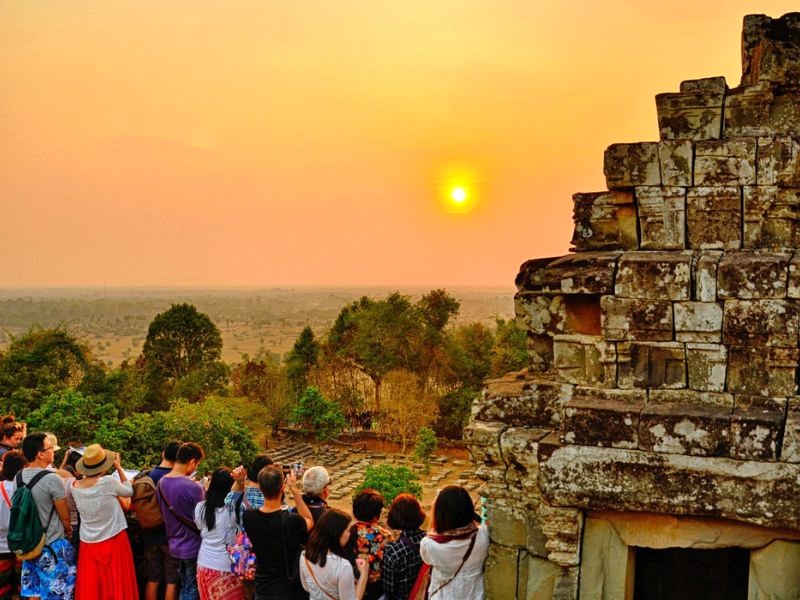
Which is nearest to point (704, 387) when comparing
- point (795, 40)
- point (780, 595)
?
point (780, 595)

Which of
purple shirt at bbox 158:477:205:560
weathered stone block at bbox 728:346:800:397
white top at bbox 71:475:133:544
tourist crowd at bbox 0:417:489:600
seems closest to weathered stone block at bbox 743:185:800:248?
weathered stone block at bbox 728:346:800:397

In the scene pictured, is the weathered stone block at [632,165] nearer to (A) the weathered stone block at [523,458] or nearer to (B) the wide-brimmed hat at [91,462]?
(A) the weathered stone block at [523,458]

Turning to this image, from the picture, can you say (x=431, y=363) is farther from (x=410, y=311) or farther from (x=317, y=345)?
(x=317, y=345)

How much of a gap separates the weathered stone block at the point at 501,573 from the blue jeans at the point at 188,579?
264 centimetres

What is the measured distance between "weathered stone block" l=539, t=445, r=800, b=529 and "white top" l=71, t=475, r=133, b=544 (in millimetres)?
3568

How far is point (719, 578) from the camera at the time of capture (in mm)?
5730

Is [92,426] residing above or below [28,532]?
below

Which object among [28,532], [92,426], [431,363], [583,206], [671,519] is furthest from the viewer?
[431,363]

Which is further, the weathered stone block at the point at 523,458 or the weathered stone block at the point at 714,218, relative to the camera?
the weathered stone block at the point at 523,458

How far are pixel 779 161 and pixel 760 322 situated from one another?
1.01 m

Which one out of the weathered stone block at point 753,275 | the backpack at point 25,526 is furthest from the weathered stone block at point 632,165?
the backpack at point 25,526

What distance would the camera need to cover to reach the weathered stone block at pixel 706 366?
168 inches

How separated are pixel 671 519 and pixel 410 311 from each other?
41.7 metres

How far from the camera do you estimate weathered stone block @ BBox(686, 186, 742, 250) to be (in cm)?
439
